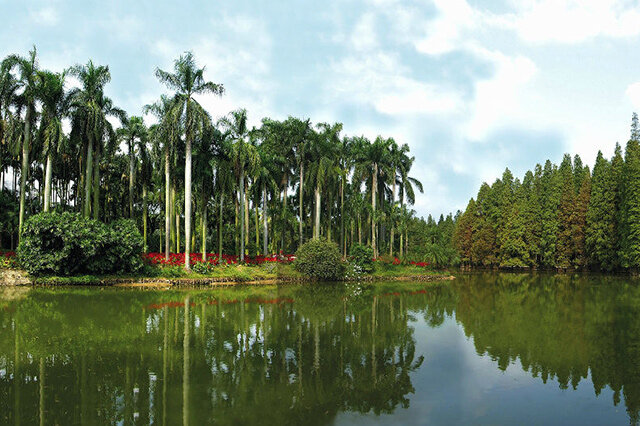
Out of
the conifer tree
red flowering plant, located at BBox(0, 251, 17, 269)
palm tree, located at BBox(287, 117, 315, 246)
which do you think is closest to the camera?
red flowering plant, located at BBox(0, 251, 17, 269)

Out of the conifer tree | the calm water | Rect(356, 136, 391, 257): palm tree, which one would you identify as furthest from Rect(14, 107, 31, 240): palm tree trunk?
the conifer tree

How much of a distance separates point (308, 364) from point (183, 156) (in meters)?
25.6

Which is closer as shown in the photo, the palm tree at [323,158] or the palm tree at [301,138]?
the palm tree at [323,158]

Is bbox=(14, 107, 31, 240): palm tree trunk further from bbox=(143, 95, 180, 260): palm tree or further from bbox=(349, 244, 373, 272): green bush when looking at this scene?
bbox=(349, 244, 373, 272): green bush

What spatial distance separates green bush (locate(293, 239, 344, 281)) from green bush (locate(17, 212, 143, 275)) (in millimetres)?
11438

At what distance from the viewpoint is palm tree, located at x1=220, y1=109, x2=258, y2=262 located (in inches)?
1216

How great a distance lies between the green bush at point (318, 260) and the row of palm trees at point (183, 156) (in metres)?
3.02

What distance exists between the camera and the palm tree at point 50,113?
1041 inches

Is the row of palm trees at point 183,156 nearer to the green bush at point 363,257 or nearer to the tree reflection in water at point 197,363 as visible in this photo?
the green bush at point 363,257

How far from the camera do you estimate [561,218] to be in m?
53.3

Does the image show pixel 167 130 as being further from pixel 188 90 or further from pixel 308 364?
pixel 308 364

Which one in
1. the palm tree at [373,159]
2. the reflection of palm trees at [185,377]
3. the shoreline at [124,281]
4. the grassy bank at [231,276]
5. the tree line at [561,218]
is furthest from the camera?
the tree line at [561,218]

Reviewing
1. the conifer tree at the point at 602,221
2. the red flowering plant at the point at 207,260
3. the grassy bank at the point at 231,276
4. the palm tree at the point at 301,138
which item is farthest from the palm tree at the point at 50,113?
the conifer tree at the point at 602,221

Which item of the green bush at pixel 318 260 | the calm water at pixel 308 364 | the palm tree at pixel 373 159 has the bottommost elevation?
the calm water at pixel 308 364
